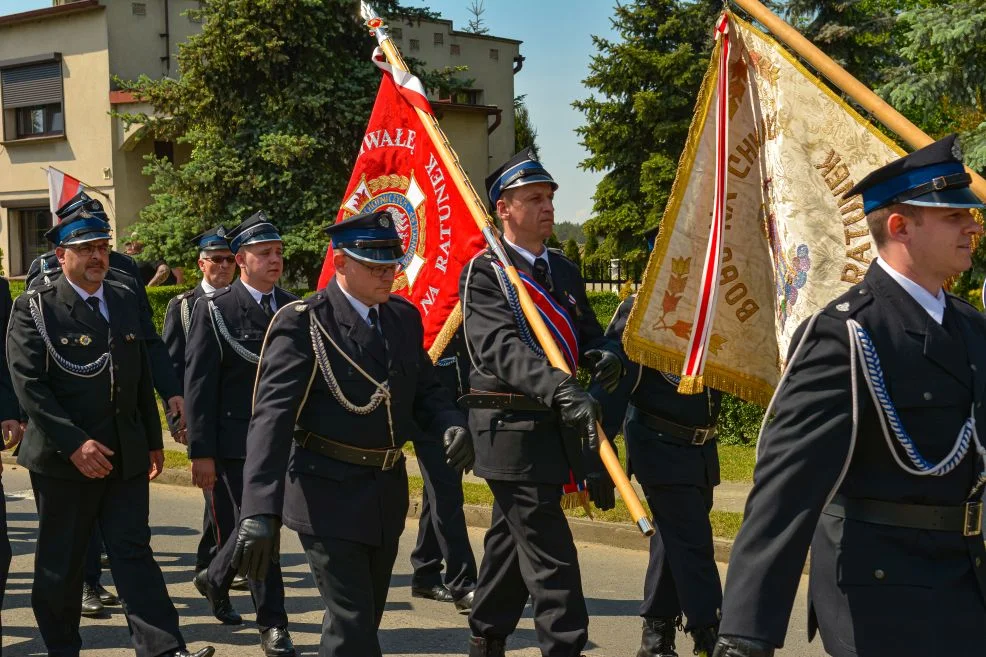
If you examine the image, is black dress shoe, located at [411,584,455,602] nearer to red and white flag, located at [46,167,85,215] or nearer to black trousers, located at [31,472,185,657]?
black trousers, located at [31,472,185,657]

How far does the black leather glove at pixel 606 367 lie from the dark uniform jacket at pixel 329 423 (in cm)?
78

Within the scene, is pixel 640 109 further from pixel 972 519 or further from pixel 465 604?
pixel 972 519

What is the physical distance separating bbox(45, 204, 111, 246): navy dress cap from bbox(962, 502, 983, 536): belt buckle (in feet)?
14.3

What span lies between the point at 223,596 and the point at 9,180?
27.3 m

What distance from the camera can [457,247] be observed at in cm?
709

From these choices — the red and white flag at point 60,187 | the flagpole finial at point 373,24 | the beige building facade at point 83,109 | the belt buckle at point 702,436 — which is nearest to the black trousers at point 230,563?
the belt buckle at point 702,436

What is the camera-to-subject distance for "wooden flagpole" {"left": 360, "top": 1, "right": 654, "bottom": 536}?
15.3 ft

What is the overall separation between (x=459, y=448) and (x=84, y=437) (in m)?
1.99

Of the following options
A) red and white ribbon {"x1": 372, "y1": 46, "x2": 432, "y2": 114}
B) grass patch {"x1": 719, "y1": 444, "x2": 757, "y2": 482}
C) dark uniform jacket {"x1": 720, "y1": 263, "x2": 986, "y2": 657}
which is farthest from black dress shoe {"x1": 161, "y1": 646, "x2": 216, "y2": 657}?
grass patch {"x1": 719, "y1": 444, "x2": 757, "y2": 482}

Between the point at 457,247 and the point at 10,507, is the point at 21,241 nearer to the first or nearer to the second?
the point at 10,507

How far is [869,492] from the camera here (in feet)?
10.7

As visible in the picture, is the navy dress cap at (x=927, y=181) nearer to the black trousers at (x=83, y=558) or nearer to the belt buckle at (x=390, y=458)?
the belt buckle at (x=390, y=458)

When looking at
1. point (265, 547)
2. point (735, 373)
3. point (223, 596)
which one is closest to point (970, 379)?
point (735, 373)

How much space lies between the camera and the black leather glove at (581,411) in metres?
4.88
